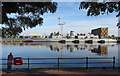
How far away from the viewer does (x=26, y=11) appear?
36.1 feet

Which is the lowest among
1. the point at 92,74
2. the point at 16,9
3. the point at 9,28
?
the point at 92,74

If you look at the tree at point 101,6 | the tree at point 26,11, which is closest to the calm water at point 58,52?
the tree at point 26,11

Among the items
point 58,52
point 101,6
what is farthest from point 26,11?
point 58,52

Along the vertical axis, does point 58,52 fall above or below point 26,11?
below

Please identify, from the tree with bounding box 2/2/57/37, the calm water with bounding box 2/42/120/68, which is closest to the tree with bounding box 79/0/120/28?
the tree with bounding box 2/2/57/37

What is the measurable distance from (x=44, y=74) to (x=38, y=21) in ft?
12.1

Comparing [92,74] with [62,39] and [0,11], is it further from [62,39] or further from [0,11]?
[62,39]

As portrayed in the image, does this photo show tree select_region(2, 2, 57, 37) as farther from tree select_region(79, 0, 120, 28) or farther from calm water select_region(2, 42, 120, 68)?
calm water select_region(2, 42, 120, 68)

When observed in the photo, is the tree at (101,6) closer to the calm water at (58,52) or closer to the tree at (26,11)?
the tree at (26,11)

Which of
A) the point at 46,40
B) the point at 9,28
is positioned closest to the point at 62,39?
the point at 46,40

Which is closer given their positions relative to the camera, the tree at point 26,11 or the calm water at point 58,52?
the tree at point 26,11

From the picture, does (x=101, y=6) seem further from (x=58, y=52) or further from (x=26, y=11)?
(x=58, y=52)

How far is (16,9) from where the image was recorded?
10383 millimetres

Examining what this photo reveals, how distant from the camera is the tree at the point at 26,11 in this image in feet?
33.1
